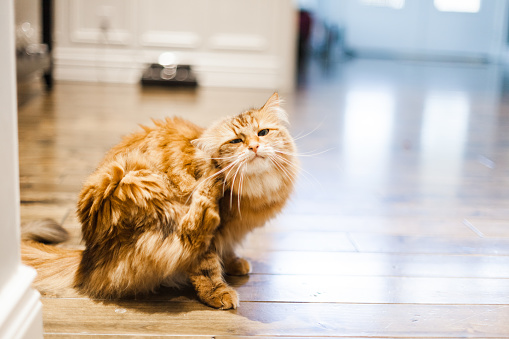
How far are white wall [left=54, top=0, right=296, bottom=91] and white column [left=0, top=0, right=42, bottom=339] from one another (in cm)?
395

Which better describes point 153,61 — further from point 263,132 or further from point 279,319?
point 279,319

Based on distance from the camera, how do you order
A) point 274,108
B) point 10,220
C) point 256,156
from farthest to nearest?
point 274,108 → point 256,156 → point 10,220

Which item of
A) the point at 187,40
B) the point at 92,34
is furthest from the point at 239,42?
the point at 92,34

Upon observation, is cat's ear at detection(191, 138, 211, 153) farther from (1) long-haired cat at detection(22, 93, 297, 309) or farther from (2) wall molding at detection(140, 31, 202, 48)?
(2) wall molding at detection(140, 31, 202, 48)

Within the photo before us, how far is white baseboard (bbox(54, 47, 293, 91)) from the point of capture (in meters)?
4.83

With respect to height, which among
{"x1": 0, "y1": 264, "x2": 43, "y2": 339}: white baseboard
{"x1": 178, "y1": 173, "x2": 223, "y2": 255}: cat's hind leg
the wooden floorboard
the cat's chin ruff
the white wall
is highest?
the white wall

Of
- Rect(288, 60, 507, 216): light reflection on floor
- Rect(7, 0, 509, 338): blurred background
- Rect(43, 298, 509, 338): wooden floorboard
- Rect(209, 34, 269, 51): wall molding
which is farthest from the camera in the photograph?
Rect(209, 34, 269, 51): wall molding

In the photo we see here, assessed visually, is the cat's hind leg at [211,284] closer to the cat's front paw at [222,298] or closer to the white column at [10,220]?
the cat's front paw at [222,298]

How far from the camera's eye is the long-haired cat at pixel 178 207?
51.3 inches

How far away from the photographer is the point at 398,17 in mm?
8703

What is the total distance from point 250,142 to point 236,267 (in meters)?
0.39

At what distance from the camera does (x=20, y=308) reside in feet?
3.29

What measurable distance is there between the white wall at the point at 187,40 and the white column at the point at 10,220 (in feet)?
13.0

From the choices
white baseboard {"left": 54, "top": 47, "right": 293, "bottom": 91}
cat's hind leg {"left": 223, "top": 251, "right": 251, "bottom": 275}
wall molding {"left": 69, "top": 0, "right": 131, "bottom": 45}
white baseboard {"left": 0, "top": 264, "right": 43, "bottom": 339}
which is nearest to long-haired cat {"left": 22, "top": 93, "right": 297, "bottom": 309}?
cat's hind leg {"left": 223, "top": 251, "right": 251, "bottom": 275}
